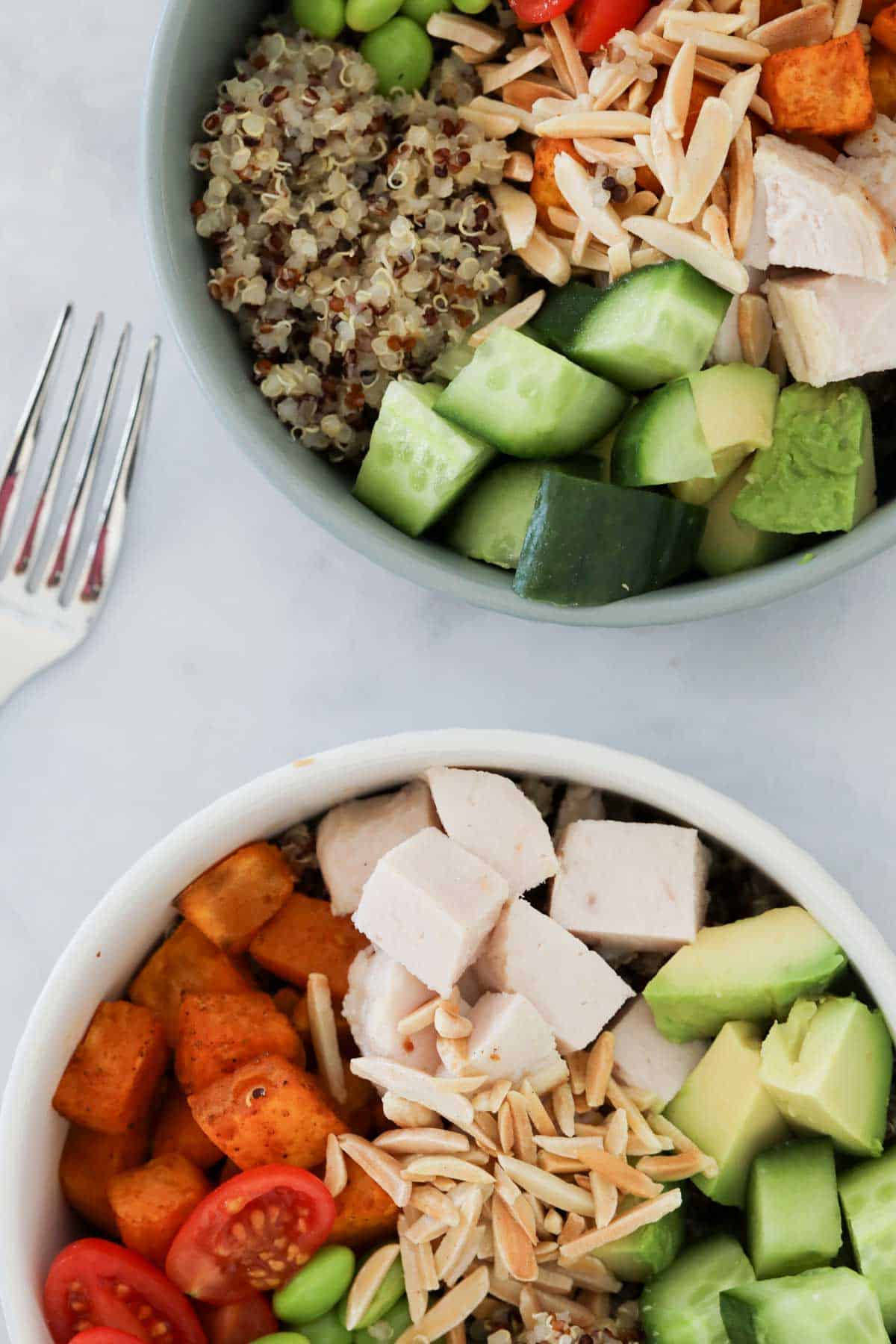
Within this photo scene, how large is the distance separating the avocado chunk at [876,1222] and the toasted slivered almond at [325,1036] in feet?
1.54

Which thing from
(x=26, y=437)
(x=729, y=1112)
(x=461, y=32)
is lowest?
(x=729, y=1112)

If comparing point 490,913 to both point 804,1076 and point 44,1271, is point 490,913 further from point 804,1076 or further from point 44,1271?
point 44,1271

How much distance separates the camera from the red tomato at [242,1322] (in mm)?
1322

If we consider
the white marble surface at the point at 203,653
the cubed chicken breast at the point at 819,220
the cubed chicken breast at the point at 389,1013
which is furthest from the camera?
the white marble surface at the point at 203,653

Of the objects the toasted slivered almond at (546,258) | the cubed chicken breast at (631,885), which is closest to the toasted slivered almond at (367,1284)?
the cubed chicken breast at (631,885)

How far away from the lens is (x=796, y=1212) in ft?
4.25

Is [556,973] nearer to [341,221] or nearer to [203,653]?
[203,653]

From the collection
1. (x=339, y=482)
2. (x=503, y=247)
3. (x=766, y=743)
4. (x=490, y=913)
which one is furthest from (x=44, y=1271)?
(x=503, y=247)

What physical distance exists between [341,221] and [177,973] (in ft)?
2.36

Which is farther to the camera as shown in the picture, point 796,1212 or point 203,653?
point 203,653

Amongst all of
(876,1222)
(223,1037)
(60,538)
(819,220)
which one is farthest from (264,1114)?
(819,220)

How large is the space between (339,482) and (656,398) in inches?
12.0

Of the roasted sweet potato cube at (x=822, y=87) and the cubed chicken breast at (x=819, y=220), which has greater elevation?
the roasted sweet potato cube at (x=822, y=87)

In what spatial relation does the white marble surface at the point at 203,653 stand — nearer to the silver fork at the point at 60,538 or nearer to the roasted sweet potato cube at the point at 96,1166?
the silver fork at the point at 60,538
